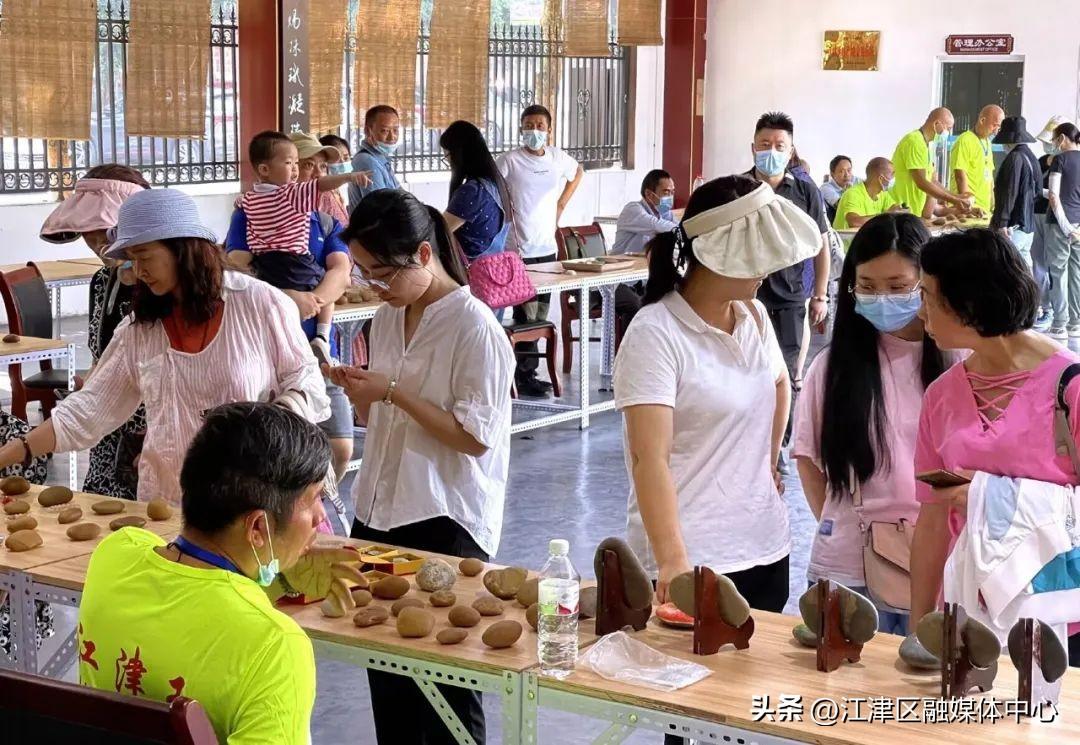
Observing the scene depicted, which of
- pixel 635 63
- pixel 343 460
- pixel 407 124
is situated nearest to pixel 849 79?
pixel 635 63

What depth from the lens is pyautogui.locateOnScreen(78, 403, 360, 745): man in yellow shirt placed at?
5.81 feet

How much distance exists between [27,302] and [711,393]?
15.1 feet

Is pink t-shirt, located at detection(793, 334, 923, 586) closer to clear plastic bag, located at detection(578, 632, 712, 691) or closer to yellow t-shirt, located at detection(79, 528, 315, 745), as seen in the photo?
clear plastic bag, located at detection(578, 632, 712, 691)

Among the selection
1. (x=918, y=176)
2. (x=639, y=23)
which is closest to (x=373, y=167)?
(x=918, y=176)

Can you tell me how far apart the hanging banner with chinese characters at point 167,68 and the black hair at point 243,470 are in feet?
29.6

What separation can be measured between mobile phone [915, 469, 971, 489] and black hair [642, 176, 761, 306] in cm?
57

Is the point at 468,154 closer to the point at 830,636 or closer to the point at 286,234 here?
the point at 286,234

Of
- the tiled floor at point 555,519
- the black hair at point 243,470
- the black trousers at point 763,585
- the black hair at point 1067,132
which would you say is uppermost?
the black hair at point 1067,132

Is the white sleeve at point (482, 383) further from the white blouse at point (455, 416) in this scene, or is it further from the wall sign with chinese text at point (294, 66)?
the wall sign with chinese text at point (294, 66)

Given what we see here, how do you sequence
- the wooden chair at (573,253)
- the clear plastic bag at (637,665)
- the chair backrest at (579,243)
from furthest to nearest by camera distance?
the chair backrest at (579,243) < the wooden chair at (573,253) < the clear plastic bag at (637,665)

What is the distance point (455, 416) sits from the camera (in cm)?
299

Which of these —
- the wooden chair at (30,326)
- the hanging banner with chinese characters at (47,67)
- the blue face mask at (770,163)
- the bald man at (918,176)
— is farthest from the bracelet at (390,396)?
the bald man at (918,176)

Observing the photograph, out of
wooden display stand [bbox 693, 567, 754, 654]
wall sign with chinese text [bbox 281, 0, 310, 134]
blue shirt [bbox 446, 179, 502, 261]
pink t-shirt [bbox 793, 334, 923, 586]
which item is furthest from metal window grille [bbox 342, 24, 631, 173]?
wooden display stand [bbox 693, 567, 754, 654]

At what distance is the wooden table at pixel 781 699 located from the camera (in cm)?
203
